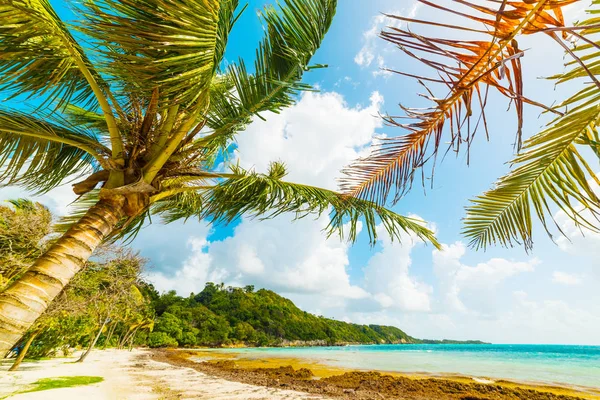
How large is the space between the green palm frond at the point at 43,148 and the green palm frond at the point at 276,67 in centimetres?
118

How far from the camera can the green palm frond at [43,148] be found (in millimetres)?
3105

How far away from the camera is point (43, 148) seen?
354 cm

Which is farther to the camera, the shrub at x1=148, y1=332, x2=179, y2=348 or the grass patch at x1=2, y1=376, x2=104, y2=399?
the shrub at x1=148, y1=332, x2=179, y2=348

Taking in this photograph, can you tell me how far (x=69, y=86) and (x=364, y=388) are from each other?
1045cm

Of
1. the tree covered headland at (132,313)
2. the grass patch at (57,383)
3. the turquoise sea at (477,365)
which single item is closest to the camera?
the grass patch at (57,383)

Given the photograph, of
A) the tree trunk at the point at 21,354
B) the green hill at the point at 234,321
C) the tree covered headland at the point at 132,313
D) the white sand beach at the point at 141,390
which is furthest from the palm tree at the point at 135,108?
the green hill at the point at 234,321

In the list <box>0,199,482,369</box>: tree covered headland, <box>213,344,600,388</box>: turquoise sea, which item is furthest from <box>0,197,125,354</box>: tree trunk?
<box>213,344,600,388</box>: turquoise sea

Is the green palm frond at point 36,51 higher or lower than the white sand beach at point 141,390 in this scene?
higher

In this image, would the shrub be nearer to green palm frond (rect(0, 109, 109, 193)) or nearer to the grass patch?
the grass patch

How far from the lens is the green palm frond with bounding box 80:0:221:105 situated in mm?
2109

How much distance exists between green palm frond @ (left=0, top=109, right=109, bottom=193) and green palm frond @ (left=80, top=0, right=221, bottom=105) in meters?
1.16

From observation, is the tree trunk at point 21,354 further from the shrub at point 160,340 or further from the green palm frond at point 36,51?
the shrub at point 160,340

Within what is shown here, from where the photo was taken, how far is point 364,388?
9938 millimetres

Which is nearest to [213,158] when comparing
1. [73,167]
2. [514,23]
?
[73,167]
